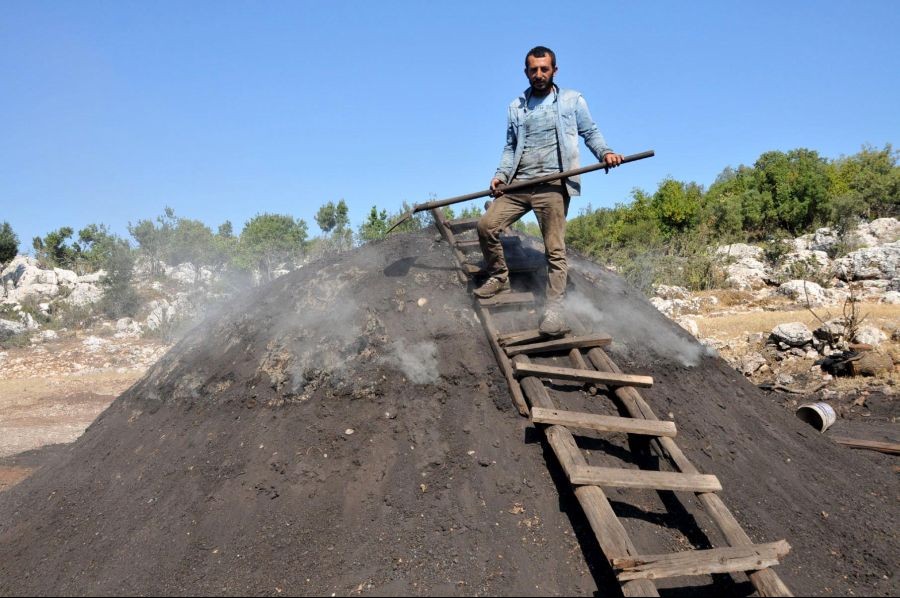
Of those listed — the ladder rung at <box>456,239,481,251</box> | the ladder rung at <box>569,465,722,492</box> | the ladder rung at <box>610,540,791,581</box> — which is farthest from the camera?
the ladder rung at <box>456,239,481,251</box>

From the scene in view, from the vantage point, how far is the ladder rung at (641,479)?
108 inches

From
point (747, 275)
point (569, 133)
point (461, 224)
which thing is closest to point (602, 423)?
point (569, 133)

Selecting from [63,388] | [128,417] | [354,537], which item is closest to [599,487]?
[354,537]

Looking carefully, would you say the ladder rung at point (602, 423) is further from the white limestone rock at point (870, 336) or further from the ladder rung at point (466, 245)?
the white limestone rock at point (870, 336)

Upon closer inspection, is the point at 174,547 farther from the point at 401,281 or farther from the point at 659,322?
the point at 659,322

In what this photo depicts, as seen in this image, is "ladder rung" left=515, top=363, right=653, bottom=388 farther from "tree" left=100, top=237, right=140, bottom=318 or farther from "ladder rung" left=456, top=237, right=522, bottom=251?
"tree" left=100, top=237, right=140, bottom=318

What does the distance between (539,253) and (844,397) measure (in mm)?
6048

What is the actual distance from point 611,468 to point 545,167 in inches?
94.0

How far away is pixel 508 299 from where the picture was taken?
427 cm

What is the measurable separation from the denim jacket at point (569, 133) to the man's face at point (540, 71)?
13 centimetres

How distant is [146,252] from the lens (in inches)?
1254

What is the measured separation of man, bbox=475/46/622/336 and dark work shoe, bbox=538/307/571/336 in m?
0.18

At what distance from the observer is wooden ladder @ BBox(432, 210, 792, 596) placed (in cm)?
237

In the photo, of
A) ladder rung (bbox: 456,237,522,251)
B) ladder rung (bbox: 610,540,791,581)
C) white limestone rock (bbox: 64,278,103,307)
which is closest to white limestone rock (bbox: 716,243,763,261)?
ladder rung (bbox: 456,237,522,251)
